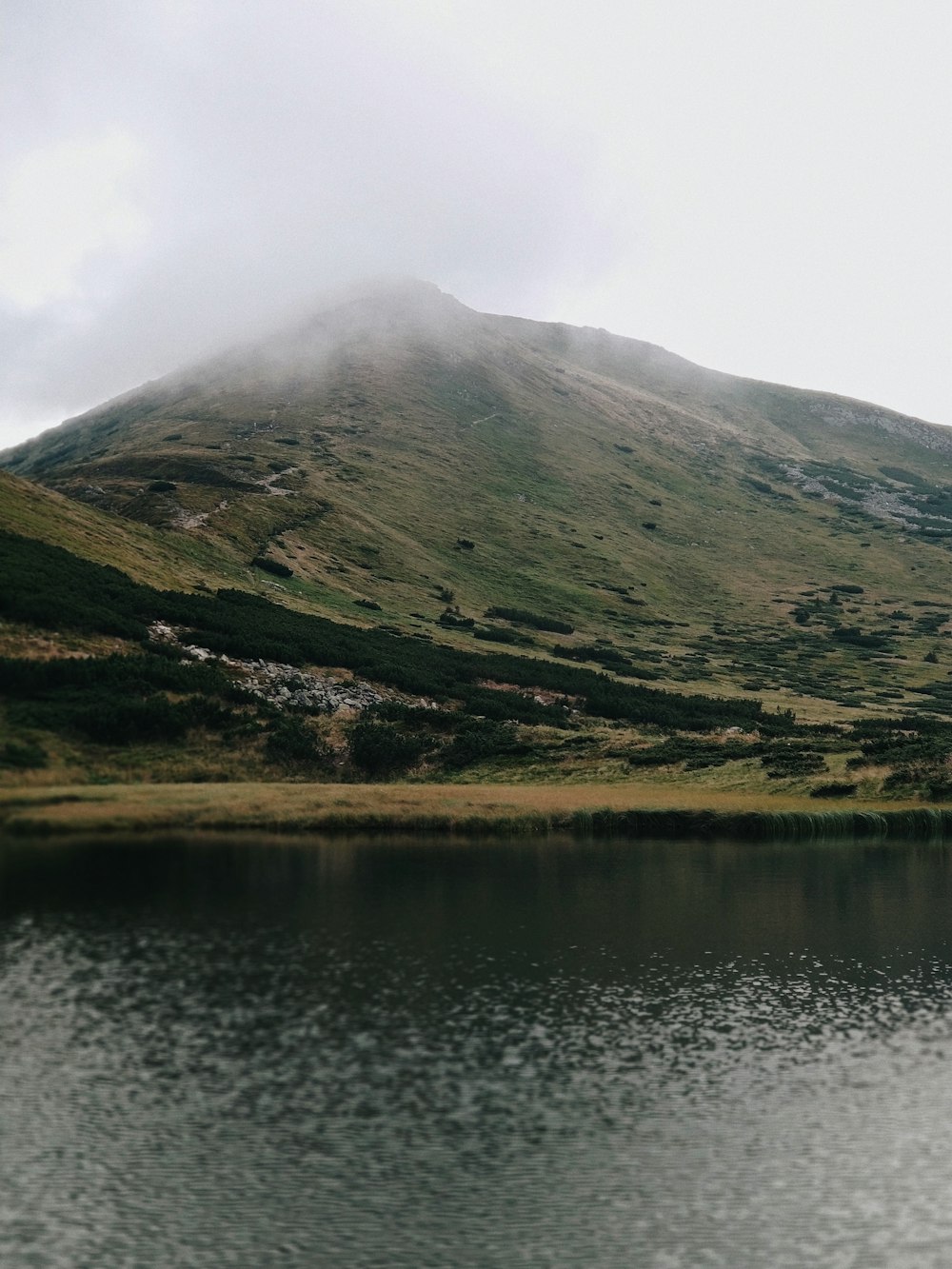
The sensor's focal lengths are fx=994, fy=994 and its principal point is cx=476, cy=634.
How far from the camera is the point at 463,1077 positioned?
23.8 metres

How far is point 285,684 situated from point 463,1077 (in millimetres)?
66796

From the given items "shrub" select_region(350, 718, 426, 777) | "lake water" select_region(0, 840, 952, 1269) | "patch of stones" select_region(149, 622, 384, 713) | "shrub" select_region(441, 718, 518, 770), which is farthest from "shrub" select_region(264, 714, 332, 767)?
"lake water" select_region(0, 840, 952, 1269)

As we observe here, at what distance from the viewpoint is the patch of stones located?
85500 millimetres

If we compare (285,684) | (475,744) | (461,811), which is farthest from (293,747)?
(461,811)

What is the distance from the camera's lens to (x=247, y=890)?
44.1m

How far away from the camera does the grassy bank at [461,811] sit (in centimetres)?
5888

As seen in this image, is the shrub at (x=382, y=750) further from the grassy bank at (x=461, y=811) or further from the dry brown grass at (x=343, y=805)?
the grassy bank at (x=461, y=811)

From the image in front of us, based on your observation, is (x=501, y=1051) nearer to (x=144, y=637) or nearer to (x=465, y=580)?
(x=144, y=637)

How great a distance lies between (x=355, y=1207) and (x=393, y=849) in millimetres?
38459

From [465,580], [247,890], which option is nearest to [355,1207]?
[247,890]

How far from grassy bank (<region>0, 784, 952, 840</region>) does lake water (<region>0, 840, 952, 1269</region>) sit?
13101 millimetres

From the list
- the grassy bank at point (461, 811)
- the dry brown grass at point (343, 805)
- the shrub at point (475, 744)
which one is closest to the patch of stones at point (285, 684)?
the shrub at point (475, 744)

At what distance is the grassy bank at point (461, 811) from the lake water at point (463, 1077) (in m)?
13.1

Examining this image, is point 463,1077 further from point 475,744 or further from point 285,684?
point 285,684
